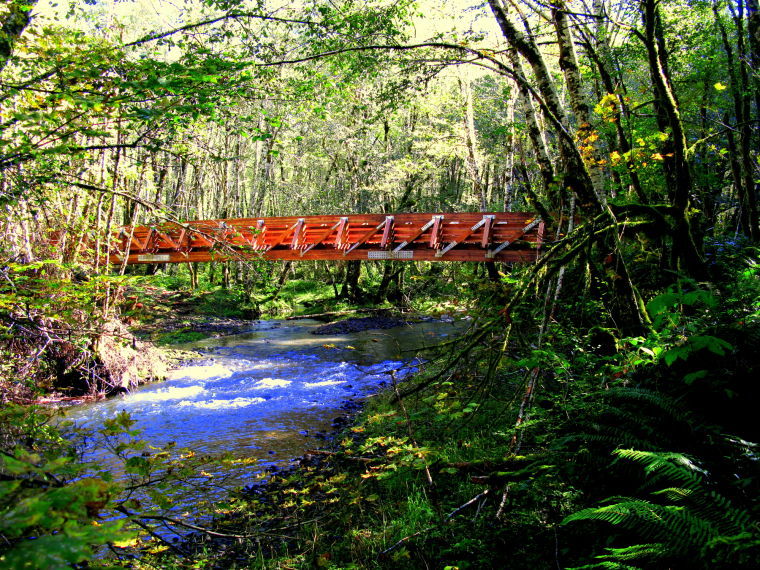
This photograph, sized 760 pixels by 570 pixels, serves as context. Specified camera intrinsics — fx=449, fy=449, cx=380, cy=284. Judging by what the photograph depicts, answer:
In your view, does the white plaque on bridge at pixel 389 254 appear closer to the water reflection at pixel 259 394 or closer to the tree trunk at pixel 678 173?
the water reflection at pixel 259 394

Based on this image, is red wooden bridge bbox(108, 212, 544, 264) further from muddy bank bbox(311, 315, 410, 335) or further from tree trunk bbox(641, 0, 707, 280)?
tree trunk bbox(641, 0, 707, 280)

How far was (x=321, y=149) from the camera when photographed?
2384 centimetres

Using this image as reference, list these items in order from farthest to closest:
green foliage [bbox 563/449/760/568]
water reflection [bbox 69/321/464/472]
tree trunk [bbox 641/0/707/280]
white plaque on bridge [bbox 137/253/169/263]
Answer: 1. white plaque on bridge [bbox 137/253/169/263]
2. water reflection [bbox 69/321/464/472]
3. tree trunk [bbox 641/0/707/280]
4. green foliage [bbox 563/449/760/568]

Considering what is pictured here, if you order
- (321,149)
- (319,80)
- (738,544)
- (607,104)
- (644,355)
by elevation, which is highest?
(321,149)

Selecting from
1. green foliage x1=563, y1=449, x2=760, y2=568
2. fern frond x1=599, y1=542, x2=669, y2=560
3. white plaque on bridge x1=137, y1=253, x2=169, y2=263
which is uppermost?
white plaque on bridge x1=137, y1=253, x2=169, y2=263

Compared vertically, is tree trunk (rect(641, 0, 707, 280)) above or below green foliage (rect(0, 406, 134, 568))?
above

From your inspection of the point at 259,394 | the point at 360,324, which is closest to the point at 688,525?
the point at 259,394

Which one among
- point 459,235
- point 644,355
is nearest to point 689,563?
point 644,355

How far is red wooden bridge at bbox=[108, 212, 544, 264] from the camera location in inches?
463

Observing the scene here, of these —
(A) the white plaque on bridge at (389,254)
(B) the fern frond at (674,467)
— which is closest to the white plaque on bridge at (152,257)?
(A) the white plaque on bridge at (389,254)

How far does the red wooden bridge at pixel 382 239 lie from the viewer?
11.8 m

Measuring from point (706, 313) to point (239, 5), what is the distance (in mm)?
4724

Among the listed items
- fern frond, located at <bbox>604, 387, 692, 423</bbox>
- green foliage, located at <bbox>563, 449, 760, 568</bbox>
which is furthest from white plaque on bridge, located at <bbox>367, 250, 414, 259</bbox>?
green foliage, located at <bbox>563, 449, 760, 568</bbox>

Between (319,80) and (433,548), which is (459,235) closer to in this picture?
(319,80)
